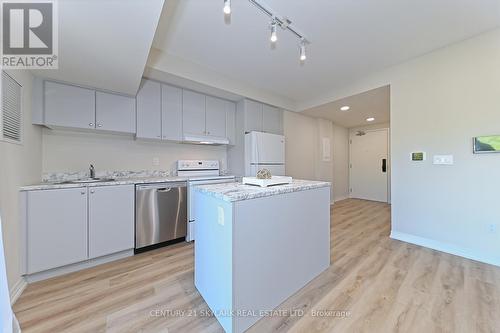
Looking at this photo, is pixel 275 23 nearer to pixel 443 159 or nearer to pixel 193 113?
pixel 193 113

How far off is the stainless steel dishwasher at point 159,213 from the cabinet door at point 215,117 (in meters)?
1.17

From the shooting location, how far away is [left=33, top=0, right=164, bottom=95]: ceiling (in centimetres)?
126

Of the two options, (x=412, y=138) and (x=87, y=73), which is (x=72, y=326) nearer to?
(x=87, y=73)

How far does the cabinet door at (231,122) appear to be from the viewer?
144 inches

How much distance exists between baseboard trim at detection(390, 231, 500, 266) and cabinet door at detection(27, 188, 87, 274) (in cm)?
402

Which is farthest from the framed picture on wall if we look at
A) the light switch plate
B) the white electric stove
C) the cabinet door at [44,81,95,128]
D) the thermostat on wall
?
the cabinet door at [44,81,95,128]

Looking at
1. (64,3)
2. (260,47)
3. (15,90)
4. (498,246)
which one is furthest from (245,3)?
(498,246)

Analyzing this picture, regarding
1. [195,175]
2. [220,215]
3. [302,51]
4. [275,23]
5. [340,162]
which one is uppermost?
[275,23]

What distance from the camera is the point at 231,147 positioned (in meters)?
3.87

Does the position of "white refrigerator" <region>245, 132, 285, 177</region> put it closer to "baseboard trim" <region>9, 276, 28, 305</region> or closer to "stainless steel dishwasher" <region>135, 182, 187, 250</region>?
"stainless steel dishwasher" <region>135, 182, 187, 250</region>

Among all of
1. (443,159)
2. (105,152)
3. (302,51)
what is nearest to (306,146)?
(443,159)

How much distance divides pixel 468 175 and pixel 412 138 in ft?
2.40

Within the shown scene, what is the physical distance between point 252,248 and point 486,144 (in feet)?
9.51

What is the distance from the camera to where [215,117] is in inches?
137
